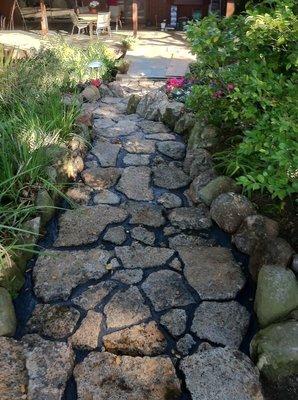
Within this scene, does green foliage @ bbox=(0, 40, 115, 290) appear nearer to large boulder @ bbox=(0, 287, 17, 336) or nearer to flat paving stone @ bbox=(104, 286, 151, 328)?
large boulder @ bbox=(0, 287, 17, 336)

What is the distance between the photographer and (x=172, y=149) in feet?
14.5

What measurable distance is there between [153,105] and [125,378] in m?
4.20

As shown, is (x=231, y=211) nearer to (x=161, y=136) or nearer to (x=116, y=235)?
(x=116, y=235)

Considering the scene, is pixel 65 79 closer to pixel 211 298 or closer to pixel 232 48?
pixel 232 48

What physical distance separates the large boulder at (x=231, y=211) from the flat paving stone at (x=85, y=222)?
33.9 inches

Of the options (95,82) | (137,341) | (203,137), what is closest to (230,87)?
(203,137)

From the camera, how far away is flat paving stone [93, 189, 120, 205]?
Result: 3.53 m

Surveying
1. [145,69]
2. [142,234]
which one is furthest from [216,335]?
[145,69]

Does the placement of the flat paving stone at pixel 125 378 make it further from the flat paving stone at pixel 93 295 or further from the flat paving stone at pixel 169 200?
the flat paving stone at pixel 169 200

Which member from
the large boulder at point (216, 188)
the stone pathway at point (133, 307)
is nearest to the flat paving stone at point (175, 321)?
the stone pathway at point (133, 307)

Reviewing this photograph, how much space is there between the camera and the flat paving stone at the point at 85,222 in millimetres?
3037

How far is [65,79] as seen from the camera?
5.77 m

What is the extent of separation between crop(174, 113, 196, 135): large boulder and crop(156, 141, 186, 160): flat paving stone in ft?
0.87

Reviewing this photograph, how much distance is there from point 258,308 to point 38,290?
4.98 feet
